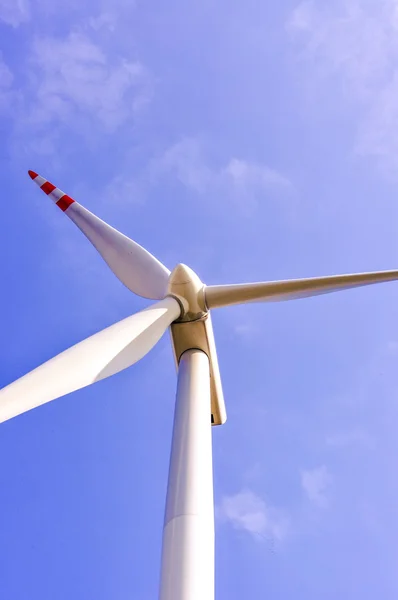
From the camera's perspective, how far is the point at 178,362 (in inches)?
500

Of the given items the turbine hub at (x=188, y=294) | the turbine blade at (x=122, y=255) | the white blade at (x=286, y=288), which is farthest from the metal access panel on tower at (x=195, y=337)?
the turbine blade at (x=122, y=255)

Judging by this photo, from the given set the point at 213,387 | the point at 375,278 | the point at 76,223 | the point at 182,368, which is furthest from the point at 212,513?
the point at 76,223

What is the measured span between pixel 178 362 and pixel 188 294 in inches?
58.1

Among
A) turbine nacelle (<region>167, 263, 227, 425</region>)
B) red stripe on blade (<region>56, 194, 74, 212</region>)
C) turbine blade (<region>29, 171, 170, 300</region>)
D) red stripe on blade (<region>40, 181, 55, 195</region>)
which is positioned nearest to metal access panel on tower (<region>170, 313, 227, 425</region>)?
turbine nacelle (<region>167, 263, 227, 425</region>)

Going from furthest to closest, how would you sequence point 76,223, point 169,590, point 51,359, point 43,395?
point 76,223
point 51,359
point 43,395
point 169,590

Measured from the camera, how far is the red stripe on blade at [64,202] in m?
15.8

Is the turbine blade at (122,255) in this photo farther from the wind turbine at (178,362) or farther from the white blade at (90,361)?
the white blade at (90,361)

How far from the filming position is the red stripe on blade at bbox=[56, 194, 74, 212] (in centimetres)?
1576

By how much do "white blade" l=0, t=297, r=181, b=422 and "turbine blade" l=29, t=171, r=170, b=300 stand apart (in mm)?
2210

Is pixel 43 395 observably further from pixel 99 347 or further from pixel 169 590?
pixel 169 590

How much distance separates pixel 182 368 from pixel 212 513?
418cm

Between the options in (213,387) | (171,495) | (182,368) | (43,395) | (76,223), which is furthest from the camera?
(76,223)

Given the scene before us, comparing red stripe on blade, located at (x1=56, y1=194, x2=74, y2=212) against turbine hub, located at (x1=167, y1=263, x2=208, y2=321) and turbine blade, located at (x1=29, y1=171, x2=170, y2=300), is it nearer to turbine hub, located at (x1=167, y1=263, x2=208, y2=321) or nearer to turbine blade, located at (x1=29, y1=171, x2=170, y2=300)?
turbine blade, located at (x1=29, y1=171, x2=170, y2=300)

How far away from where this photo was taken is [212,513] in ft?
26.4
